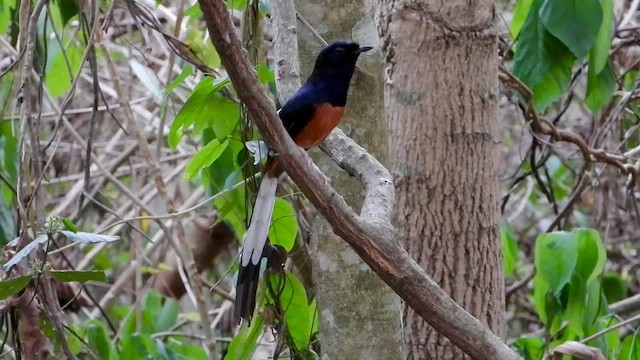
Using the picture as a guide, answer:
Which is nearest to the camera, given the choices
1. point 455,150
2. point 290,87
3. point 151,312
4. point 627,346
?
point 290,87

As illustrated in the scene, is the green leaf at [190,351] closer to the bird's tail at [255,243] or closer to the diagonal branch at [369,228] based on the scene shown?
the bird's tail at [255,243]

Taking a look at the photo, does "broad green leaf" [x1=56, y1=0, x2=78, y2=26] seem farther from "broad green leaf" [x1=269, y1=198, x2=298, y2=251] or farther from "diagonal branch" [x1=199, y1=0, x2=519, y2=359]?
"diagonal branch" [x1=199, y1=0, x2=519, y2=359]

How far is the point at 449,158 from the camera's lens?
7.48 ft

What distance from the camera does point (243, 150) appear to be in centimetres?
207

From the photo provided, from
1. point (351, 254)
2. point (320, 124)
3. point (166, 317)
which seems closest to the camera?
point (320, 124)

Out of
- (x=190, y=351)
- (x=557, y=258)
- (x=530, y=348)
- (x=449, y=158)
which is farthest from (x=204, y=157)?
(x=530, y=348)

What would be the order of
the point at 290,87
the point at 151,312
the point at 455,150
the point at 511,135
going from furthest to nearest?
the point at 511,135 < the point at 151,312 < the point at 455,150 < the point at 290,87

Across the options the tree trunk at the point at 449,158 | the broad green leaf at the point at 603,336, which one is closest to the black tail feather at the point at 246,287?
the tree trunk at the point at 449,158

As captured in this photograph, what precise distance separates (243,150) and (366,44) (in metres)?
0.36

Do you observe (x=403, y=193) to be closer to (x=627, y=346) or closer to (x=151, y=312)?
(x=627, y=346)

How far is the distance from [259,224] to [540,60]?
1.18m

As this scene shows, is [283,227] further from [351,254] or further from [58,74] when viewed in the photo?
[58,74]

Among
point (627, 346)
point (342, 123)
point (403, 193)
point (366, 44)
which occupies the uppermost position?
point (366, 44)

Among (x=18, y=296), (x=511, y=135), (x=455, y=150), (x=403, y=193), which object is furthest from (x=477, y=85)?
(x=511, y=135)
